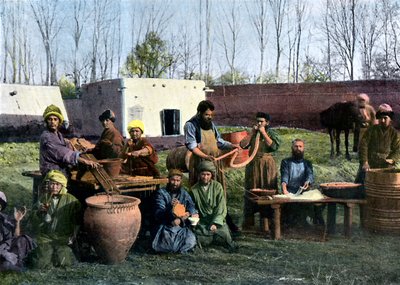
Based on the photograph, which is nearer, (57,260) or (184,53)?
(57,260)

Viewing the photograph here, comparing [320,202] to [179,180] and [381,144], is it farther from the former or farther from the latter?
[179,180]

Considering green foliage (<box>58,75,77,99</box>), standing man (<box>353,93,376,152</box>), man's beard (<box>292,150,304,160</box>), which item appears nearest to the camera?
man's beard (<box>292,150,304,160</box>)

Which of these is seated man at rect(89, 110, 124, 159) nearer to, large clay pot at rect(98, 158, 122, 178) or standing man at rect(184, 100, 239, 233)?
large clay pot at rect(98, 158, 122, 178)

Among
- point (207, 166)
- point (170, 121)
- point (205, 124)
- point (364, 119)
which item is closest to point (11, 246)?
point (207, 166)

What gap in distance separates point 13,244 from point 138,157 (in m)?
1.99

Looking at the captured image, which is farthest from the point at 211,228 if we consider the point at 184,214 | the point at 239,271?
the point at 239,271

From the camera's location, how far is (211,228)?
5.62 metres

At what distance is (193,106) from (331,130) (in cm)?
342

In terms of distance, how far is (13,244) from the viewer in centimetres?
487

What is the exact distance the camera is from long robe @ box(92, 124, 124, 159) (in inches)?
258

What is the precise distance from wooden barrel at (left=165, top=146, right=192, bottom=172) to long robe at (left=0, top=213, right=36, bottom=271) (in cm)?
380

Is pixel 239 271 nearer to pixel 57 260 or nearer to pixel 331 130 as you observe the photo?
pixel 57 260

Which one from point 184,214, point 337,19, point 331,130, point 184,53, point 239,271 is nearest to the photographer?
point 239,271

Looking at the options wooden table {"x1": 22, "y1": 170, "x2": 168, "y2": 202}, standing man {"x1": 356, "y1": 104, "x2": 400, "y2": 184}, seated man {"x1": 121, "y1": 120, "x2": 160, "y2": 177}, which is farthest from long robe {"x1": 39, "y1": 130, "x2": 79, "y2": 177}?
standing man {"x1": 356, "y1": 104, "x2": 400, "y2": 184}
